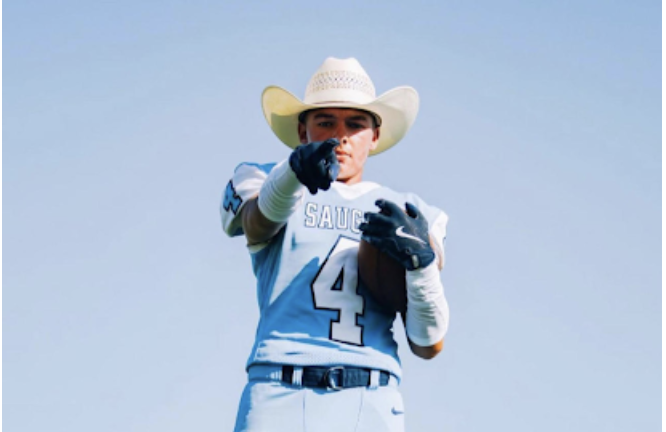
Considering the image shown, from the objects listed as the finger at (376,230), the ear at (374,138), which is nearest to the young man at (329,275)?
the finger at (376,230)

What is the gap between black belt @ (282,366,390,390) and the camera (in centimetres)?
445

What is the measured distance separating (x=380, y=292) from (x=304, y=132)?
1057 millimetres

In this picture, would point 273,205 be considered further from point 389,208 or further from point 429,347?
point 429,347

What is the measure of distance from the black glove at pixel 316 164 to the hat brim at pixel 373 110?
0.87 metres

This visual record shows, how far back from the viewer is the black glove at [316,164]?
418cm

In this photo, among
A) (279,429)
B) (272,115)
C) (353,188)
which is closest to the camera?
(279,429)

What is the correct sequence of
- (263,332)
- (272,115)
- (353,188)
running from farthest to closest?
(272,115), (353,188), (263,332)

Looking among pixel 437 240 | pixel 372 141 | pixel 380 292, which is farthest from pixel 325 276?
pixel 372 141

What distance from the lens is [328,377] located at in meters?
4.45

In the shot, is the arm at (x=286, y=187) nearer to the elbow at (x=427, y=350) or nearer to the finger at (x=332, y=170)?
the finger at (x=332, y=170)

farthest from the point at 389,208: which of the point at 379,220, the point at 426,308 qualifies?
the point at 426,308

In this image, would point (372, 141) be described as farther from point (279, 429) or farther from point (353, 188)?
point (279, 429)

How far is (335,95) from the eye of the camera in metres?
5.09

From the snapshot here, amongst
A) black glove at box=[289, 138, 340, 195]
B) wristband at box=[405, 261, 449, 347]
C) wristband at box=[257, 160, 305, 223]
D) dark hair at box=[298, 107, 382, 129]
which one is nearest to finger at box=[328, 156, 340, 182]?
black glove at box=[289, 138, 340, 195]
